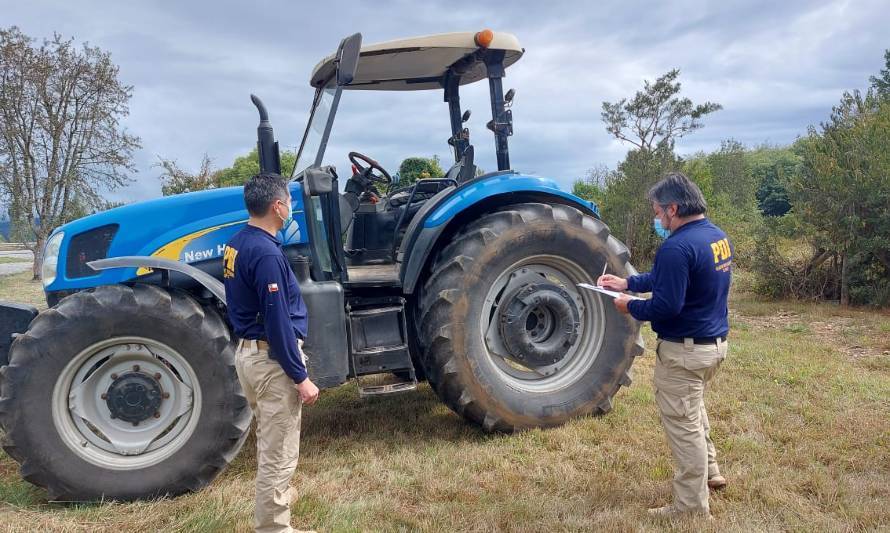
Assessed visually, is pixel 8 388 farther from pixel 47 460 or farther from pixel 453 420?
pixel 453 420

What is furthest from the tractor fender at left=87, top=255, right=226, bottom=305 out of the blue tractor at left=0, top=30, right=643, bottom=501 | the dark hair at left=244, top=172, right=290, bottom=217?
the dark hair at left=244, top=172, right=290, bottom=217

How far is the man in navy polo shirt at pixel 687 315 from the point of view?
2.85 metres

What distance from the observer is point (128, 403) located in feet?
11.1

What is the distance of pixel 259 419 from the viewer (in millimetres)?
2750

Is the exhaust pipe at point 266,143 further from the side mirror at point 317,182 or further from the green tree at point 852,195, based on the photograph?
the green tree at point 852,195

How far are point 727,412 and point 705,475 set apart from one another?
177 centimetres

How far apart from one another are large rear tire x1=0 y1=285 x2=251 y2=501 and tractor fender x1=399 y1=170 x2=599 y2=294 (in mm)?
1338

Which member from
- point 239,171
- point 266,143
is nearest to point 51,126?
point 239,171

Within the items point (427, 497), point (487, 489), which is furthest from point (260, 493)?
point (487, 489)

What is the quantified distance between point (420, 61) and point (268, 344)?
296 centimetres

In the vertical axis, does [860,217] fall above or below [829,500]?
above

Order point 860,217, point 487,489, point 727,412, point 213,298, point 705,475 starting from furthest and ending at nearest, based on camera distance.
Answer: point 860,217 < point 727,412 < point 213,298 < point 487,489 < point 705,475

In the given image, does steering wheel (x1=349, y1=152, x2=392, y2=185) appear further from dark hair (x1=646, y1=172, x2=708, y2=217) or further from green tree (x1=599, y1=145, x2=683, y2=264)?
green tree (x1=599, y1=145, x2=683, y2=264)

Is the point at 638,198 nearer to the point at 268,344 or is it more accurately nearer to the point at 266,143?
the point at 266,143
